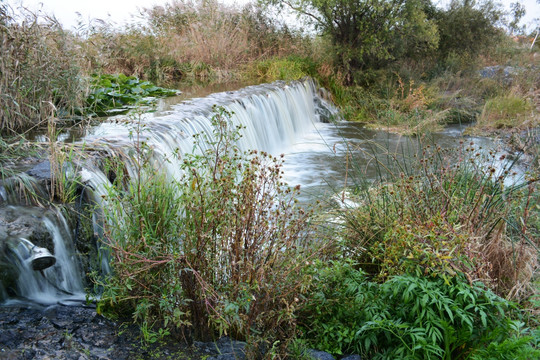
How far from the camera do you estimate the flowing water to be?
3613 mm

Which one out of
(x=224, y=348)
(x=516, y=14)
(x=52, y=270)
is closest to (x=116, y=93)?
(x=52, y=270)

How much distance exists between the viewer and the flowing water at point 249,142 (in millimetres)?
3613

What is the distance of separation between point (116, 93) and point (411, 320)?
7.09 meters

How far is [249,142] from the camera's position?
27.5 ft

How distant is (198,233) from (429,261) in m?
1.41

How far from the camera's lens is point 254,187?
3.04 metres

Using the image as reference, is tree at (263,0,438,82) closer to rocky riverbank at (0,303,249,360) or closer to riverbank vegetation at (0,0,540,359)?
riverbank vegetation at (0,0,540,359)

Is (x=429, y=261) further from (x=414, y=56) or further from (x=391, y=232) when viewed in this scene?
(x=414, y=56)

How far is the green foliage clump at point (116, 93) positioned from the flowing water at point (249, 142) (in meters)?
0.65

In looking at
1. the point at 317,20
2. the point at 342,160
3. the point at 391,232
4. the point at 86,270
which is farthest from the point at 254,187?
the point at 317,20

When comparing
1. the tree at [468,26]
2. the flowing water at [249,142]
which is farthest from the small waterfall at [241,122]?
the tree at [468,26]

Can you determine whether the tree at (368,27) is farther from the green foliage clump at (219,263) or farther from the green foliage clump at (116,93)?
the green foliage clump at (219,263)

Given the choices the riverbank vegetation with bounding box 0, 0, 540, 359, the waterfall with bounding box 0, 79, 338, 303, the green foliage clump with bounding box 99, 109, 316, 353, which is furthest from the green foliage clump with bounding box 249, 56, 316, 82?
the green foliage clump with bounding box 99, 109, 316, 353

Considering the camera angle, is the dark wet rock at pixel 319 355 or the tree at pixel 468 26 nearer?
the dark wet rock at pixel 319 355
